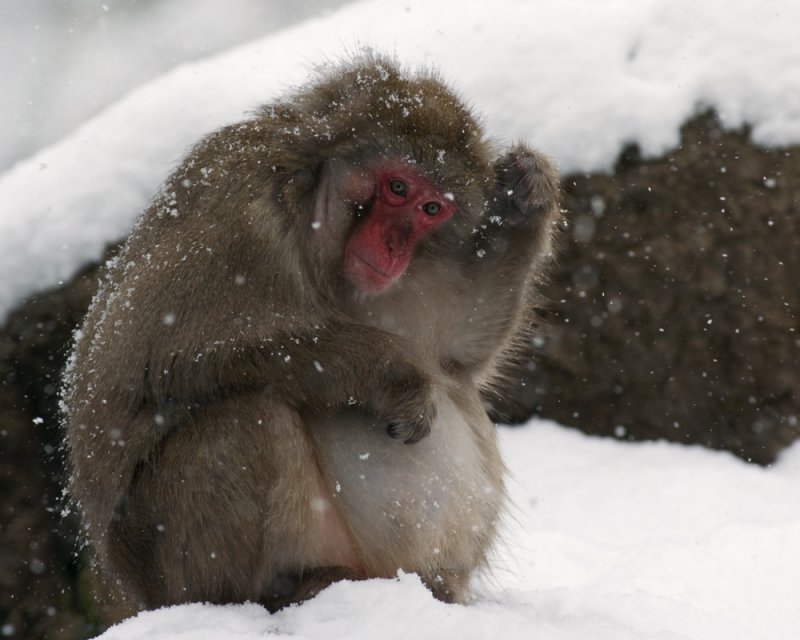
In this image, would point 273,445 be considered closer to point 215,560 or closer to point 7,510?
point 215,560

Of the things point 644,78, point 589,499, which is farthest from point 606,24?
point 589,499

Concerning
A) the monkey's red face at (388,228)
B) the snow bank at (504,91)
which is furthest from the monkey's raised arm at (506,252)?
the snow bank at (504,91)

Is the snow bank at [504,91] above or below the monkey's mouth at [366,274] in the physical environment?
below

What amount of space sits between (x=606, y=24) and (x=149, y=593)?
12.7ft

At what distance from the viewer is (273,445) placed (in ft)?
8.71

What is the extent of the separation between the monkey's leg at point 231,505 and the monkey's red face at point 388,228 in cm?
41

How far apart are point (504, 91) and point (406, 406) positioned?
279cm

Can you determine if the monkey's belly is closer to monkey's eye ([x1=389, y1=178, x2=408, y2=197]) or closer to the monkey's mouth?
the monkey's mouth

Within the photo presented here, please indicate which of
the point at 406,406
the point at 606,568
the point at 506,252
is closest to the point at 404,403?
the point at 406,406

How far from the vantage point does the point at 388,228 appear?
2.76 meters

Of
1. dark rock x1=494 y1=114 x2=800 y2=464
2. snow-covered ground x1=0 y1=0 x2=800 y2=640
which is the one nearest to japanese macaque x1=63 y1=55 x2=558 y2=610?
snow-covered ground x1=0 y1=0 x2=800 y2=640

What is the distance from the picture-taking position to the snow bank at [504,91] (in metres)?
A: 4.84

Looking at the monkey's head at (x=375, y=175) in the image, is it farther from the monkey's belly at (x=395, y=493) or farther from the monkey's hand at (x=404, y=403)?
the monkey's belly at (x=395, y=493)

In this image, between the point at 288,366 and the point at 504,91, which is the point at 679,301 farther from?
the point at 288,366
